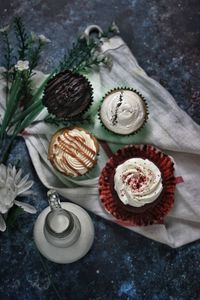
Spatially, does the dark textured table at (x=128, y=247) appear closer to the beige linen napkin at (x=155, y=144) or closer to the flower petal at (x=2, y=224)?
the beige linen napkin at (x=155, y=144)

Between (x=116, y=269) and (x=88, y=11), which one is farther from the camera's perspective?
(x=88, y=11)

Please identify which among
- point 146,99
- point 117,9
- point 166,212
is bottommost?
point 166,212

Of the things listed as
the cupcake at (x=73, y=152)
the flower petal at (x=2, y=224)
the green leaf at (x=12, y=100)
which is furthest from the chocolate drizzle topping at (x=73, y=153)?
the flower petal at (x=2, y=224)

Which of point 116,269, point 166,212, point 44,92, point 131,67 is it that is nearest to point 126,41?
point 131,67

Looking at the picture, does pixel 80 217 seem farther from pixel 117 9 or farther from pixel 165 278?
pixel 117 9

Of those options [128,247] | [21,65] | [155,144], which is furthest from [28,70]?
[128,247]

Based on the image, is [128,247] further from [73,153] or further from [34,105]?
[34,105]
